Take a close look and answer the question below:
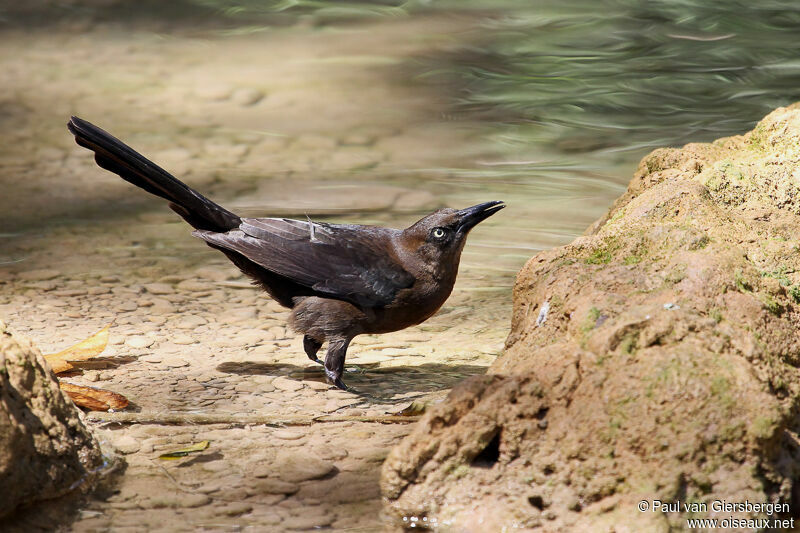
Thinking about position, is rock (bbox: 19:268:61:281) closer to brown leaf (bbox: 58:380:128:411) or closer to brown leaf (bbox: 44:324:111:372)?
brown leaf (bbox: 44:324:111:372)

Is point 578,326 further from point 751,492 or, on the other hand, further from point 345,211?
point 345,211

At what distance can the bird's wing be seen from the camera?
4.67 metres

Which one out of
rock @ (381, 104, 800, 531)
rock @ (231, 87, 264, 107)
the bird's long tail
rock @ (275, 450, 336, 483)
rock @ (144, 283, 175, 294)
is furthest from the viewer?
rock @ (231, 87, 264, 107)

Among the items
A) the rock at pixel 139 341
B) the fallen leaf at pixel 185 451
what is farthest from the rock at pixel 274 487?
the rock at pixel 139 341

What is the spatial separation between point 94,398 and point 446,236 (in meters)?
1.73

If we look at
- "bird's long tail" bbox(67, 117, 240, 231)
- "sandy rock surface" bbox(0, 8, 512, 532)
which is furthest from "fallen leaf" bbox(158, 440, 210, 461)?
"bird's long tail" bbox(67, 117, 240, 231)

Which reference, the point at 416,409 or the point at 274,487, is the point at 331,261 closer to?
the point at 416,409

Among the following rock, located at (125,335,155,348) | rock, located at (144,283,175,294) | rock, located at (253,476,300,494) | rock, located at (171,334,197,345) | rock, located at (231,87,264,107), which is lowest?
rock, located at (144,283,175,294)

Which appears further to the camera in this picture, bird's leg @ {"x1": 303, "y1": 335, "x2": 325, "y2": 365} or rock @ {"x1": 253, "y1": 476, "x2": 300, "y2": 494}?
bird's leg @ {"x1": 303, "y1": 335, "x2": 325, "y2": 365}

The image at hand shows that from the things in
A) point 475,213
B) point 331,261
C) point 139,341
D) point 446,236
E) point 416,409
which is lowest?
point 139,341

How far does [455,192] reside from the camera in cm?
798

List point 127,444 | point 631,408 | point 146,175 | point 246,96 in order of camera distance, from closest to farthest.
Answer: point 631,408, point 127,444, point 146,175, point 246,96

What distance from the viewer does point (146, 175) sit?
468cm

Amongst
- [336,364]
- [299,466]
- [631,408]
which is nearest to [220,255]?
[336,364]
